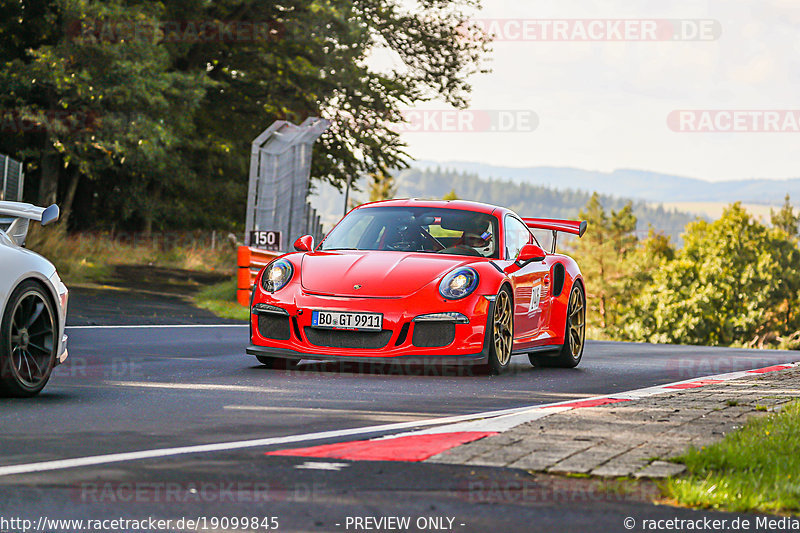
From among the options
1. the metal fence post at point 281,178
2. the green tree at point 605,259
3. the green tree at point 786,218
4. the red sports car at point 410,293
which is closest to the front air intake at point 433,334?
the red sports car at point 410,293

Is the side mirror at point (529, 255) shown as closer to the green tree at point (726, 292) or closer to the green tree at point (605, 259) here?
the green tree at point (726, 292)

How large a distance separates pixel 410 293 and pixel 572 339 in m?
2.80

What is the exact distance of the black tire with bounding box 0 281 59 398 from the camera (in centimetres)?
748

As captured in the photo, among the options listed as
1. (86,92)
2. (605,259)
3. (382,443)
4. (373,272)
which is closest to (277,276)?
(373,272)

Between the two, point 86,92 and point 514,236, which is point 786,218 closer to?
point 86,92

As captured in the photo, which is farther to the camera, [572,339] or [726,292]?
[726,292]

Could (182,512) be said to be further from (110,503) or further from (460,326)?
(460,326)

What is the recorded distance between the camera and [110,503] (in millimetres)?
4531

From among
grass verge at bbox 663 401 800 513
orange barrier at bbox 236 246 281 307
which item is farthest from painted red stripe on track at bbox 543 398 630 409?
orange barrier at bbox 236 246 281 307

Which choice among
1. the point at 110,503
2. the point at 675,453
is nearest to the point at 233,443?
the point at 110,503

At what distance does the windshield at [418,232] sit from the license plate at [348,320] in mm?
1367

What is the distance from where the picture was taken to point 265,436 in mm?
6227

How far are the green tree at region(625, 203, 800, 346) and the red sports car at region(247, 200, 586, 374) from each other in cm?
6647

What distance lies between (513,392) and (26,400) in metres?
3.46
